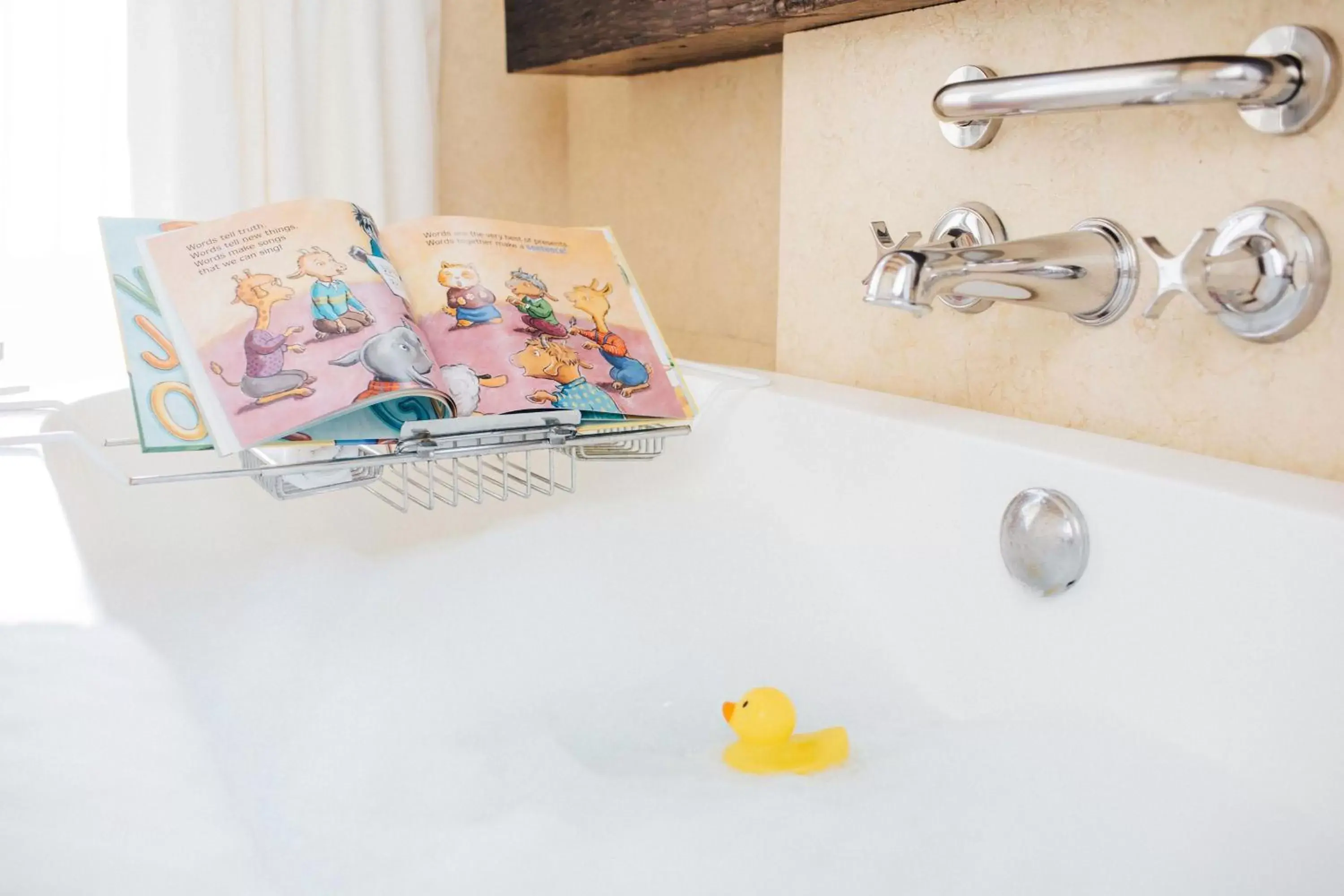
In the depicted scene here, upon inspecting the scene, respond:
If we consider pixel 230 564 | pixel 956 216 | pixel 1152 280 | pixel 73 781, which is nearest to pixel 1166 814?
pixel 1152 280

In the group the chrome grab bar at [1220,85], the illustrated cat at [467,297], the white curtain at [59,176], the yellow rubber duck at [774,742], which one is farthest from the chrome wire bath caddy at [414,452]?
the white curtain at [59,176]

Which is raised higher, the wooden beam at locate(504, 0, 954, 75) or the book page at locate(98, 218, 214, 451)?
the wooden beam at locate(504, 0, 954, 75)

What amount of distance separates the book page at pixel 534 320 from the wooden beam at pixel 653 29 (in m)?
0.30

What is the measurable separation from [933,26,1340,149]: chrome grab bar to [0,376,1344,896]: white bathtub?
24 cm

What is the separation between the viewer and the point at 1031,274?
0.80 m

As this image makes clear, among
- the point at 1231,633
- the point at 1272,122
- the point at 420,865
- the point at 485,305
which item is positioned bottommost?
the point at 420,865

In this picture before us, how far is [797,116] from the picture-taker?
1166 mm

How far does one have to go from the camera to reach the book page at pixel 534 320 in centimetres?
93

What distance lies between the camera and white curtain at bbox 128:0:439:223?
1.45 m

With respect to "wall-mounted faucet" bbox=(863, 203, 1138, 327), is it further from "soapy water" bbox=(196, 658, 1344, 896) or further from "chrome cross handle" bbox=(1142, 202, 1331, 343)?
"soapy water" bbox=(196, 658, 1344, 896)

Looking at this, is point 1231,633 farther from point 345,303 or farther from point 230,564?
point 230,564

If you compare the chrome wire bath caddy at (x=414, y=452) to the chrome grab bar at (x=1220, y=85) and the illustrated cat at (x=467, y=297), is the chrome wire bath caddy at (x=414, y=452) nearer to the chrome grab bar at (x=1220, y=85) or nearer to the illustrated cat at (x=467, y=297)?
the illustrated cat at (x=467, y=297)

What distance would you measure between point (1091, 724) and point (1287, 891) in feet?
0.66

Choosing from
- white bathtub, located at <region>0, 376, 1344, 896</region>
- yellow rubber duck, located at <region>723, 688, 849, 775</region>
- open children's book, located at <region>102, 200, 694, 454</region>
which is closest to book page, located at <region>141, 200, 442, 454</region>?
open children's book, located at <region>102, 200, 694, 454</region>
